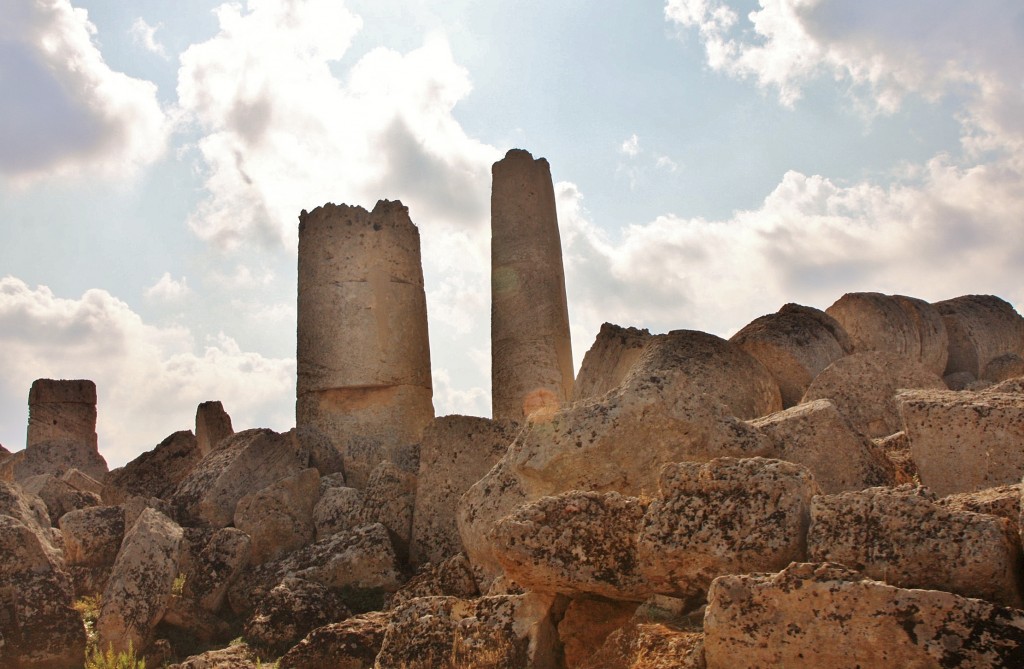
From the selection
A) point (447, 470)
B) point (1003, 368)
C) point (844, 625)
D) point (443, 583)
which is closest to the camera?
point (844, 625)

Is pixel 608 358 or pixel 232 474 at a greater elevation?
pixel 608 358

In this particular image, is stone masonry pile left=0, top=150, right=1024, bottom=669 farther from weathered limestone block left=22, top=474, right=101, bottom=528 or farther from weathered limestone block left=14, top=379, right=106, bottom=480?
weathered limestone block left=14, top=379, right=106, bottom=480

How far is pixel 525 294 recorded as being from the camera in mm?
14289

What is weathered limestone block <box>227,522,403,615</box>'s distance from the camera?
678cm

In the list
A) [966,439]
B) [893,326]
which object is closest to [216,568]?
[966,439]

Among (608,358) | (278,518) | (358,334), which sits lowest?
(278,518)

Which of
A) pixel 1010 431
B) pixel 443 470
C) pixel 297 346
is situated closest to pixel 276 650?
pixel 443 470

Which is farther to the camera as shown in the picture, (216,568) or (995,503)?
(216,568)

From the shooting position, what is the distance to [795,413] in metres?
5.56

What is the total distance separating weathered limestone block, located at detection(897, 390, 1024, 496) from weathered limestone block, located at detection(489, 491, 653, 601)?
1.59m

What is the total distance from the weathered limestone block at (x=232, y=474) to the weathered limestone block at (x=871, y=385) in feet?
14.9

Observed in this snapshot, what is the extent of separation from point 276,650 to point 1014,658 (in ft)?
14.2

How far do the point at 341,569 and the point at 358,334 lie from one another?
3.97 meters

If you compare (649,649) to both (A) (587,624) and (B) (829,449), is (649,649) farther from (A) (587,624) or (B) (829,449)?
(B) (829,449)
